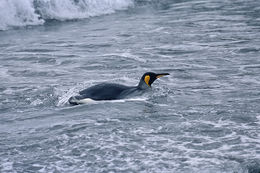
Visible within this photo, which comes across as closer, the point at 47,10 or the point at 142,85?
the point at 142,85

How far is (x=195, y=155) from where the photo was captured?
5688mm

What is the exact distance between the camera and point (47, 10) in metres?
21.8

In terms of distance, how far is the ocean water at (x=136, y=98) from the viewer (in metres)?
5.69

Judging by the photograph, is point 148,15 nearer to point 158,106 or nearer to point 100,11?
point 100,11

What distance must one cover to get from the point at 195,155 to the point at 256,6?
1678 centimetres

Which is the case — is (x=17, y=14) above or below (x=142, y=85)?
above

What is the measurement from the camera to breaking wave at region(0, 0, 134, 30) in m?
19.9

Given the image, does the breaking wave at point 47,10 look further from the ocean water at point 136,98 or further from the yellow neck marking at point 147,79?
the yellow neck marking at point 147,79

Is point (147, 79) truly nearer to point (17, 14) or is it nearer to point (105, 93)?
point (105, 93)

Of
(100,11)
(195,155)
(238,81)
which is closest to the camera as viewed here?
(195,155)

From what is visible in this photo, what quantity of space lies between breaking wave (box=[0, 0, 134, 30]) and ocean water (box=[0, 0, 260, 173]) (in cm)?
84

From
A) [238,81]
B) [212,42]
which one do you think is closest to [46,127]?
[238,81]

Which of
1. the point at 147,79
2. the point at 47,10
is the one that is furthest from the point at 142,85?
the point at 47,10

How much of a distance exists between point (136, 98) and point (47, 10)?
567 inches
